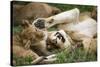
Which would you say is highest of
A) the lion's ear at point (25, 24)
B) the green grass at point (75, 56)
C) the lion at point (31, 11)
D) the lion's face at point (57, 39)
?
the lion at point (31, 11)

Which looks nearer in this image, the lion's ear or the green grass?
the lion's ear

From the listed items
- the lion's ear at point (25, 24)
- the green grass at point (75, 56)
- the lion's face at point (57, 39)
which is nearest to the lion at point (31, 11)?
the lion's ear at point (25, 24)

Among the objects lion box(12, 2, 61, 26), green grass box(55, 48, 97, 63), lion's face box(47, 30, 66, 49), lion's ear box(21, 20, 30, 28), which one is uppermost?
lion box(12, 2, 61, 26)

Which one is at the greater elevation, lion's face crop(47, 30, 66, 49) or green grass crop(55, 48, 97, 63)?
lion's face crop(47, 30, 66, 49)

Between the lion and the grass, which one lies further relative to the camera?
the grass

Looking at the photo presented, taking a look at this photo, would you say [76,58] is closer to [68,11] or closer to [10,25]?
[68,11]

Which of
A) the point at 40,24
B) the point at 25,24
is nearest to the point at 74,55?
the point at 40,24

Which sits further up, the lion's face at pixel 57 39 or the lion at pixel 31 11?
the lion at pixel 31 11

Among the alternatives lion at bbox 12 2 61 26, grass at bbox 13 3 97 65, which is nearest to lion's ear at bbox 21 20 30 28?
lion at bbox 12 2 61 26

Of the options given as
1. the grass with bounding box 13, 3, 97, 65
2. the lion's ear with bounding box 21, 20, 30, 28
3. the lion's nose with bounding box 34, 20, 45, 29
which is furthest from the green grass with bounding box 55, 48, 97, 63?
the lion's ear with bounding box 21, 20, 30, 28

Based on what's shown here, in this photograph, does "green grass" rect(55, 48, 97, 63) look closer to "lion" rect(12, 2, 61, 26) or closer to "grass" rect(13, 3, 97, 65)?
"grass" rect(13, 3, 97, 65)

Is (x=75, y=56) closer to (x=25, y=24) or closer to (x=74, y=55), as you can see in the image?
(x=74, y=55)

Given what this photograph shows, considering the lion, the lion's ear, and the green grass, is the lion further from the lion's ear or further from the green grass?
the green grass

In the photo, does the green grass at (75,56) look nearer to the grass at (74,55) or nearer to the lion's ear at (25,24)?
the grass at (74,55)
